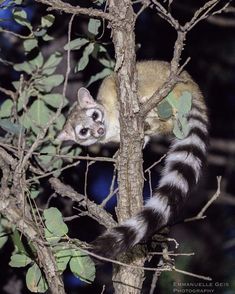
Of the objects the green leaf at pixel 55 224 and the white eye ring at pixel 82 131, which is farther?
the white eye ring at pixel 82 131

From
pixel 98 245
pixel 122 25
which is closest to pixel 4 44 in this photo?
pixel 122 25

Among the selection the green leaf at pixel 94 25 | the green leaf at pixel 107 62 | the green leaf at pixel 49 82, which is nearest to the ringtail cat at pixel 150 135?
the green leaf at pixel 107 62

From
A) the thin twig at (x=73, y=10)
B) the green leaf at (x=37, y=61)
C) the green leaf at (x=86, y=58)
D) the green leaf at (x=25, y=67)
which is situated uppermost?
the thin twig at (x=73, y=10)

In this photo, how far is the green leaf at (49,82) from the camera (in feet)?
A: 12.4

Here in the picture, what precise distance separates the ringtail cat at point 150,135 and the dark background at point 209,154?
24 centimetres

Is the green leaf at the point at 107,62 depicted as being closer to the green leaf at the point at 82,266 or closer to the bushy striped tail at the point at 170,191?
the bushy striped tail at the point at 170,191

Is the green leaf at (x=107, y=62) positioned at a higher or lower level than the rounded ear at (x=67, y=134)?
higher

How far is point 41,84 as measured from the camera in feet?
12.4

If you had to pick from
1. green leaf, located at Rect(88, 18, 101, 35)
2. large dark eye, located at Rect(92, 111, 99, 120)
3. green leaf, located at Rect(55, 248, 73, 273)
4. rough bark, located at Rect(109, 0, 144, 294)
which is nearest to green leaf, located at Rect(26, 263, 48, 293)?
green leaf, located at Rect(55, 248, 73, 273)

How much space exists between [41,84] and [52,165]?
510mm

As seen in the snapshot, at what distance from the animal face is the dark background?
144mm

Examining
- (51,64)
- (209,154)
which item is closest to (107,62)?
(51,64)

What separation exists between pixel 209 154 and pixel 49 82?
233 centimetres

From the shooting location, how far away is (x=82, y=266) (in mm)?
2801
